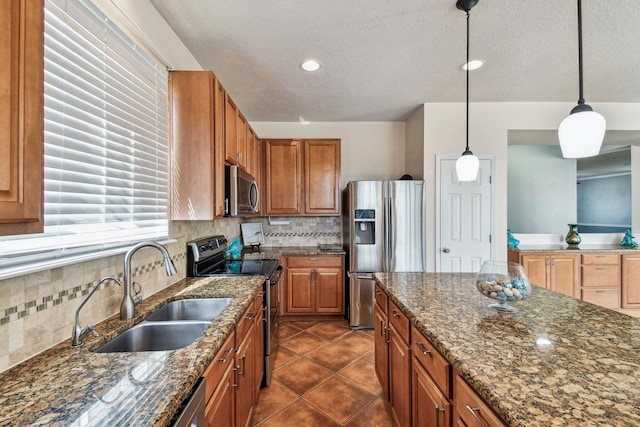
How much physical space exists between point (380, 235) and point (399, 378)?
183 cm

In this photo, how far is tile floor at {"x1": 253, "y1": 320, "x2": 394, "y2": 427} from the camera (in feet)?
6.00

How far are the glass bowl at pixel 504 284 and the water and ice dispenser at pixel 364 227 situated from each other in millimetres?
1873

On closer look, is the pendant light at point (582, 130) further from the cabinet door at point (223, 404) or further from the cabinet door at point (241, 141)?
the cabinet door at point (241, 141)

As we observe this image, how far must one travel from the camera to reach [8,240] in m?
0.88

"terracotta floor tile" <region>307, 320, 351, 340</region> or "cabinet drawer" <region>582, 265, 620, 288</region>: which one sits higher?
"cabinet drawer" <region>582, 265, 620, 288</region>

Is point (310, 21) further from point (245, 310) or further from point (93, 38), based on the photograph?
point (245, 310)

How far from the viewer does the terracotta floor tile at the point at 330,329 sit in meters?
3.05

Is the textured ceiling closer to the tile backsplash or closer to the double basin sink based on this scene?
the tile backsplash

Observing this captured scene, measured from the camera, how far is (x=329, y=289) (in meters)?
3.41

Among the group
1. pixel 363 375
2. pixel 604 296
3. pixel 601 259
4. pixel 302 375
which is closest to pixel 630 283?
pixel 604 296

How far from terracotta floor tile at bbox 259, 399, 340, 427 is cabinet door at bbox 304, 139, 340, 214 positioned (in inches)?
88.3

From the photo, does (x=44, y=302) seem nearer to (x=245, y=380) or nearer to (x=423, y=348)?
(x=245, y=380)

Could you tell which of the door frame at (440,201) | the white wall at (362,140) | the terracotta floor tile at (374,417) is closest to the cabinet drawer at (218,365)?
the terracotta floor tile at (374,417)

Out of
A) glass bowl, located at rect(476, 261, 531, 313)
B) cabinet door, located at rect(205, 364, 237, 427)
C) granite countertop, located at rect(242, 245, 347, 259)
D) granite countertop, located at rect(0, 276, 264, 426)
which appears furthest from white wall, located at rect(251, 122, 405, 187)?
granite countertop, located at rect(0, 276, 264, 426)
